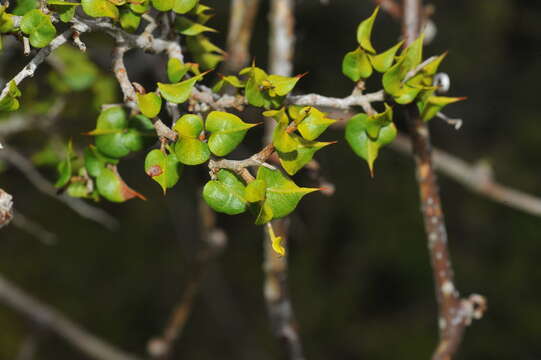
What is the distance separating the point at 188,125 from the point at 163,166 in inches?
2.2

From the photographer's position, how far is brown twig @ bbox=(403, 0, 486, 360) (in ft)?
2.66

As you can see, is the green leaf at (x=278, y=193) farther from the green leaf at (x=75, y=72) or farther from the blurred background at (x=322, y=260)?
the blurred background at (x=322, y=260)

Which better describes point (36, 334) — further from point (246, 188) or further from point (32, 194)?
point (246, 188)

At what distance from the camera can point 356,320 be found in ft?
7.98

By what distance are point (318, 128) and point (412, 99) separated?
0.52 feet

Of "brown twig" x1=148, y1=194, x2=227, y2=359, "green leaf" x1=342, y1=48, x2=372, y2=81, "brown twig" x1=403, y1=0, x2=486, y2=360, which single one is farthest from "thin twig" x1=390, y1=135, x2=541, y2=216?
"green leaf" x1=342, y1=48, x2=372, y2=81

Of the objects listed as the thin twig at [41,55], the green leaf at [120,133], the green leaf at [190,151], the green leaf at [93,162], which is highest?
the thin twig at [41,55]

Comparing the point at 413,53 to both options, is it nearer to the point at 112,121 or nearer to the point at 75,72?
the point at 112,121

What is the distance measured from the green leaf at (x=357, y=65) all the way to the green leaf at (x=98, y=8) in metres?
0.24

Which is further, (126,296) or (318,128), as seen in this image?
(126,296)

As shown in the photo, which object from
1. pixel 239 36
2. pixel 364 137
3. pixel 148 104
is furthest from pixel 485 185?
pixel 148 104

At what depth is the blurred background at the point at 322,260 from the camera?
235cm

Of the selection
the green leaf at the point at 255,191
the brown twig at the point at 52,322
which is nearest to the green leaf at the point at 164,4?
the green leaf at the point at 255,191

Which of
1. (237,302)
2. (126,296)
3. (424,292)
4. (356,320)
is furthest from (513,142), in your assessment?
(126,296)
